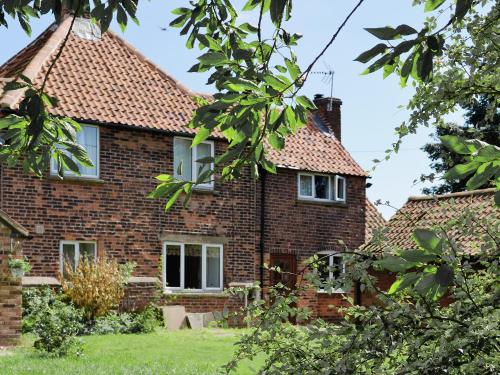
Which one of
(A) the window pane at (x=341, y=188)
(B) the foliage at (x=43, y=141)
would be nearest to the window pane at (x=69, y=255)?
(A) the window pane at (x=341, y=188)

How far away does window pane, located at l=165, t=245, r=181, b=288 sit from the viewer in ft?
78.2

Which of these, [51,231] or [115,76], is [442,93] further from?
[115,76]

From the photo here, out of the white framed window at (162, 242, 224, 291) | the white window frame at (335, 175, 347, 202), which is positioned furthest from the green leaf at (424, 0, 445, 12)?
the white window frame at (335, 175, 347, 202)

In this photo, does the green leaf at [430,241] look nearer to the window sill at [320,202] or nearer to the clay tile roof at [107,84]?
the clay tile roof at [107,84]

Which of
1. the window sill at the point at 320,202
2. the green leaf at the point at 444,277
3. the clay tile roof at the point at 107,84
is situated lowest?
the green leaf at the point at 444,277

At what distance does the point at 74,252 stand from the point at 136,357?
8342 millimetres

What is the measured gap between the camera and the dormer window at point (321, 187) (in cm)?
2702

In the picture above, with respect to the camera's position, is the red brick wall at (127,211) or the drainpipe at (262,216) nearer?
the red brick wall at (127,211)

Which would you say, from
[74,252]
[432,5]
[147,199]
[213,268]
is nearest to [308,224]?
[213,268]

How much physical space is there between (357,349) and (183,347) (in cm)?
1217

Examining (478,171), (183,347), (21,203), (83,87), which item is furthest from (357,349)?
(83,87)

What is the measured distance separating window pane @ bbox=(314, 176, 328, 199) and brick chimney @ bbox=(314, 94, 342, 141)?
2.85m

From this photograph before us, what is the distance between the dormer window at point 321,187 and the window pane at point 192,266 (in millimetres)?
4177

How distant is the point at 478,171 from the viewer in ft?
9.05
